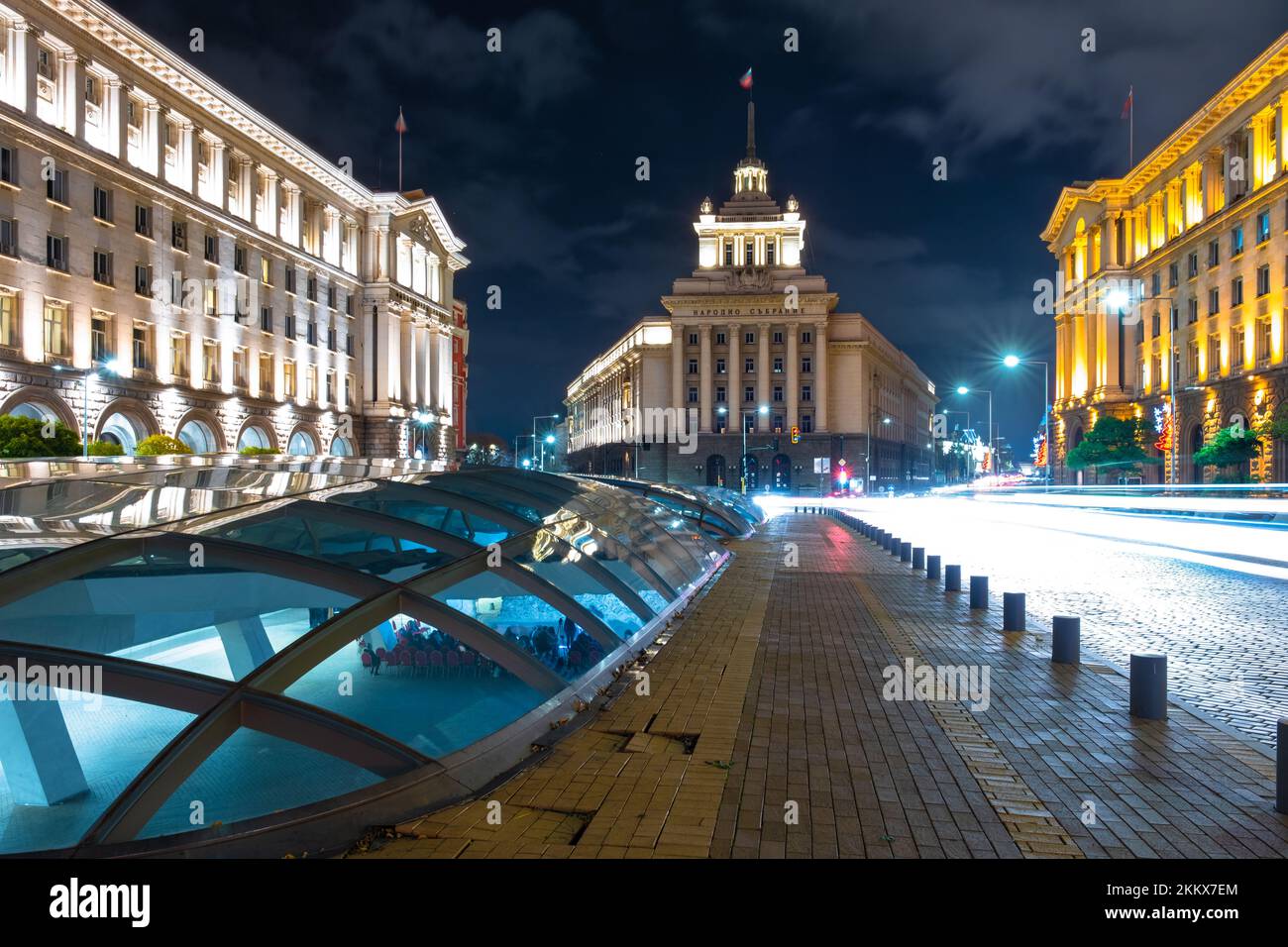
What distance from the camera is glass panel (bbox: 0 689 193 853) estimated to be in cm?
686

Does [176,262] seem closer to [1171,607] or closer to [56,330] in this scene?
[56,330]

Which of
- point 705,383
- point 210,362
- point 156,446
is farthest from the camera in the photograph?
point 705,383

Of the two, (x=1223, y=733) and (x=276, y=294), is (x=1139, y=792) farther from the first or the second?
(x=276, y=294)

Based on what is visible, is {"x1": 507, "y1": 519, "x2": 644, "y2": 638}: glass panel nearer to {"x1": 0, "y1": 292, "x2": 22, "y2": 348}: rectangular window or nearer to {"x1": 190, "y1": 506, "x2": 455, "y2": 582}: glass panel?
{"x1": 190, "y1": 506, "x2": 455, "y2": 582}: glass panel

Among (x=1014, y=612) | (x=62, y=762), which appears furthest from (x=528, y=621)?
(x=1014, y=612)

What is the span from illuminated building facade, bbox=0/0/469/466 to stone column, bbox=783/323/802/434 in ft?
144

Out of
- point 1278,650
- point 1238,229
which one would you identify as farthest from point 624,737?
point 1238,229

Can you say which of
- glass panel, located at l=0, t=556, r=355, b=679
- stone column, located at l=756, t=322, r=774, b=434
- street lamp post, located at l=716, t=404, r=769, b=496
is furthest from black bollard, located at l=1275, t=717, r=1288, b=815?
stone column, located at l=756, t=322, r=774, b=434

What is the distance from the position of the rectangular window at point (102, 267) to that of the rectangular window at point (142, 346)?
98.2 inches

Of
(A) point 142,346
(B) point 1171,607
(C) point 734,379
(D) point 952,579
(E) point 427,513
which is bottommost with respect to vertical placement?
(B) point 1171,607

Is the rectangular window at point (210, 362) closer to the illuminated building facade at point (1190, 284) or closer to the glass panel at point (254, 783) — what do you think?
the glass panel at point (254, 783)

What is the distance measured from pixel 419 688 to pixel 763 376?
87.7 meters

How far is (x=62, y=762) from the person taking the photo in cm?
769

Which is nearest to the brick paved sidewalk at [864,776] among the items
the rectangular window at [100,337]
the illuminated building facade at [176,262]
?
the illuminated building facade at [176,262]
